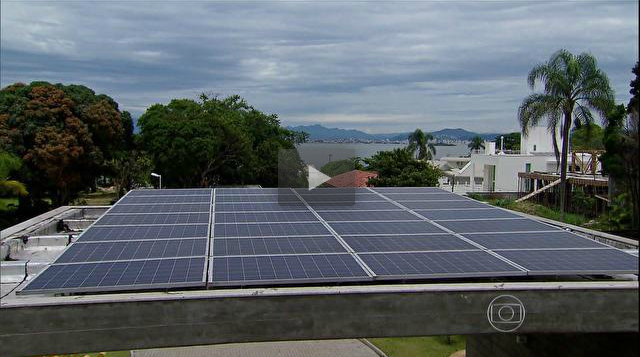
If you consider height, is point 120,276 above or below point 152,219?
below

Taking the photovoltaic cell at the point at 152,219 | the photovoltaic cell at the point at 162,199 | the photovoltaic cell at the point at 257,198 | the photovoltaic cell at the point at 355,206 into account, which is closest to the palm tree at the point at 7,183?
the photovoltaic cell at the point at 162,199

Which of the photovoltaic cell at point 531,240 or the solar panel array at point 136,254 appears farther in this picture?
the photovoltaic cell at point 531,240

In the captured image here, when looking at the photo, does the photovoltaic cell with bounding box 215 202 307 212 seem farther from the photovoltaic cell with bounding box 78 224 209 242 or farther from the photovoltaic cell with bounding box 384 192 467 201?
the photovoltaic cell with bounding box 384 192 467 201

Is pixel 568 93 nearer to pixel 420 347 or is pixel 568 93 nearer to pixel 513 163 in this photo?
pixel 420 347

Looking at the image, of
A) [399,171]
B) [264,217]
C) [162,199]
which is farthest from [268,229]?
[399,171]

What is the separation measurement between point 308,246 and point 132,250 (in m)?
3.85

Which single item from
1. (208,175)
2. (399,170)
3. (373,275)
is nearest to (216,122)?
(208,175)

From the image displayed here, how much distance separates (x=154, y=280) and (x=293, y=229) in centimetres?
456

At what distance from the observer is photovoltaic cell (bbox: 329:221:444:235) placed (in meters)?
14.0

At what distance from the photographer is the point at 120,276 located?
10406 mm

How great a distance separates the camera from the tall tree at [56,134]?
135 ft

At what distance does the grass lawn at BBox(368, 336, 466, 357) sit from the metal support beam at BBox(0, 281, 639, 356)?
12.0 meters

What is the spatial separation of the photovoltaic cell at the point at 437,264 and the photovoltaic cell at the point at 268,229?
235 centimetres

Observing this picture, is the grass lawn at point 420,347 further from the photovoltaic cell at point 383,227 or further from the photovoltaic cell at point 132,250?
the photovoltaic cell at point 132,250
